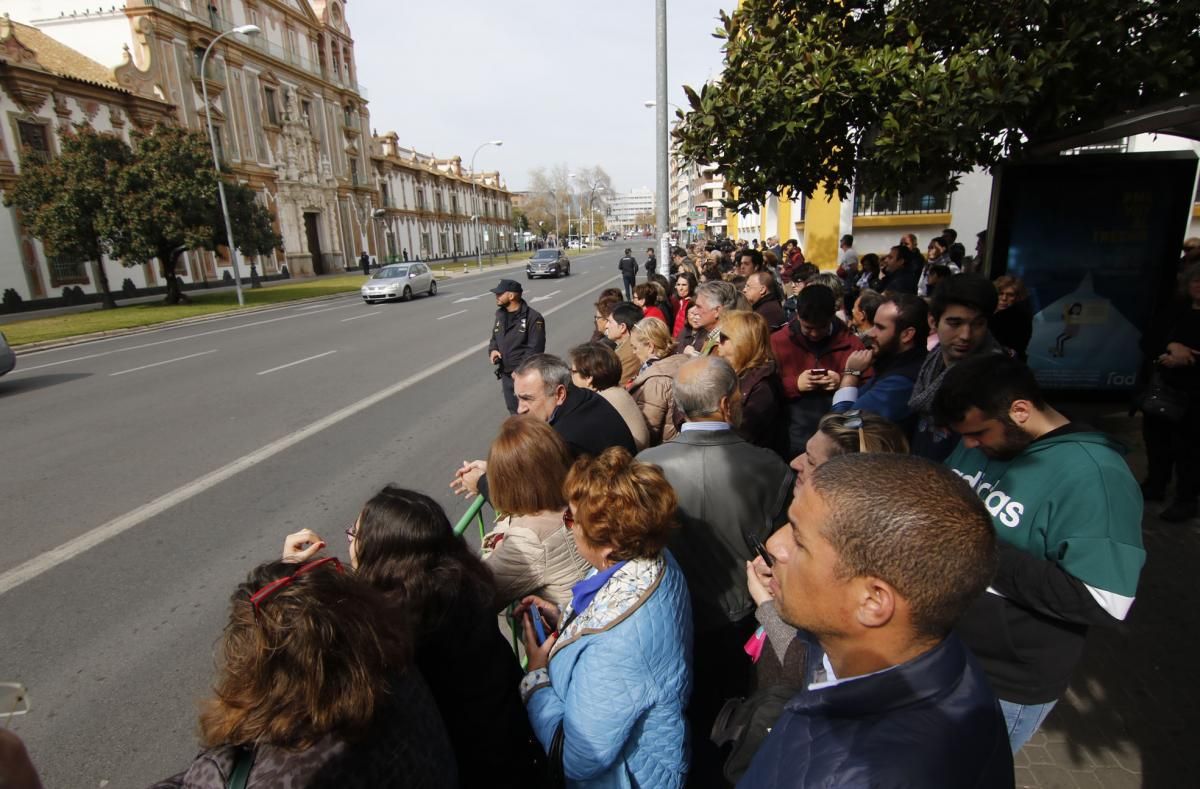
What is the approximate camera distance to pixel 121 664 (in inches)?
131

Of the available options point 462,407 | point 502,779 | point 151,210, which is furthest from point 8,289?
point 502,779

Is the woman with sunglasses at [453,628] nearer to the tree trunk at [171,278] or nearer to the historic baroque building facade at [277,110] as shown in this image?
the tree trunk at [171,278]

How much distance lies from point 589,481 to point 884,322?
7.57 ft

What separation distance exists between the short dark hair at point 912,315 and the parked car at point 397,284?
22.5 metres

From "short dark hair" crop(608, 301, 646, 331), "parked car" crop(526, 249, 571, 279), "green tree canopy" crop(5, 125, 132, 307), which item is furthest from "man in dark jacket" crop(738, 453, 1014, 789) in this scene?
"parked car" crop(526, 249, 571, 279)

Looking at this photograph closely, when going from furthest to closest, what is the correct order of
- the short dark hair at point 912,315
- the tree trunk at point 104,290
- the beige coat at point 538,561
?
1. the tree trunk at point 104,290
2. the short dark hair at point 912,315
3. the beige coat at point 538,561

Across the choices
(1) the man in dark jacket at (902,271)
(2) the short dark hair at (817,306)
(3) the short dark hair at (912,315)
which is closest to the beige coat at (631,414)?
(2) the short dark hair at (817,306)

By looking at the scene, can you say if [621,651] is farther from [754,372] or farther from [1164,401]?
[1164,401]

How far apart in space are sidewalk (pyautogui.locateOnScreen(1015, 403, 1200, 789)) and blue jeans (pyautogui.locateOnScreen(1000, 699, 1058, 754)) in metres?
0.77

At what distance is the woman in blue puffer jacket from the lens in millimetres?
1773

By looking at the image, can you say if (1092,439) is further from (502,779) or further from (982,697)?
(502,779)

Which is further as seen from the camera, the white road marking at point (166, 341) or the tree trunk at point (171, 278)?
the tree trunk at point (171, 278)

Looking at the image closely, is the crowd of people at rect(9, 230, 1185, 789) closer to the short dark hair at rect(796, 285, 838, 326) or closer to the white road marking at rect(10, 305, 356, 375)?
the short dark hair at rect(796, 285, 838, 326)

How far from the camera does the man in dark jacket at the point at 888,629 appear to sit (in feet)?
3.29
